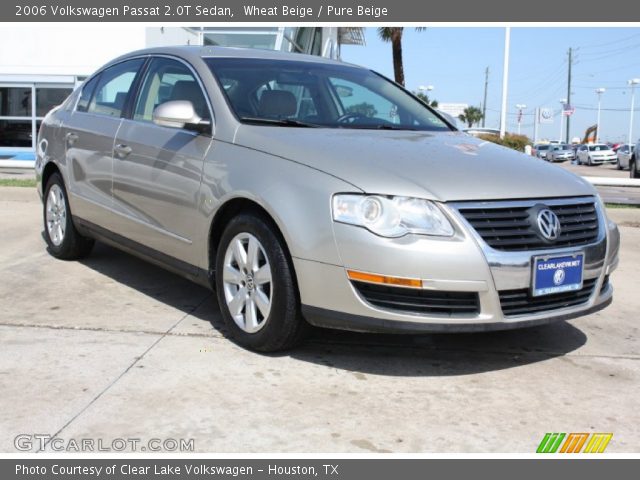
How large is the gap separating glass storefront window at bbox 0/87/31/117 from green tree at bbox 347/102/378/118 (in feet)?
53.0

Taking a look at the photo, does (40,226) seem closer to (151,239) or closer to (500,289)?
(151,239)

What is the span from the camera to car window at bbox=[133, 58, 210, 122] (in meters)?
4.53

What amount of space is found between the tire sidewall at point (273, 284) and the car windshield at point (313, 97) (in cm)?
66

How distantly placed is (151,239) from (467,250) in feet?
7.11

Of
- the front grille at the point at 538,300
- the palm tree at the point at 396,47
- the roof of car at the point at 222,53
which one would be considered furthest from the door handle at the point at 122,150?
the palm tree at the point at 396,47

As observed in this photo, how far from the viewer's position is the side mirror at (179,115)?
4.14m

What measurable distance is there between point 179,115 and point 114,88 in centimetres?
160

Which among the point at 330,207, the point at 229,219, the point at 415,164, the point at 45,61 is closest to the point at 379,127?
the point at 415,164

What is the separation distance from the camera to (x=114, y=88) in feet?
18.0

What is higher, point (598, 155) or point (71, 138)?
point (71, 138)

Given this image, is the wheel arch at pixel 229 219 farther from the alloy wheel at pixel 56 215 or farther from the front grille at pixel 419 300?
the alloy wheel at pixel 56 215

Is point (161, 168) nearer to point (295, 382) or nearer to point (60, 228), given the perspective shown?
point (295, 382)
